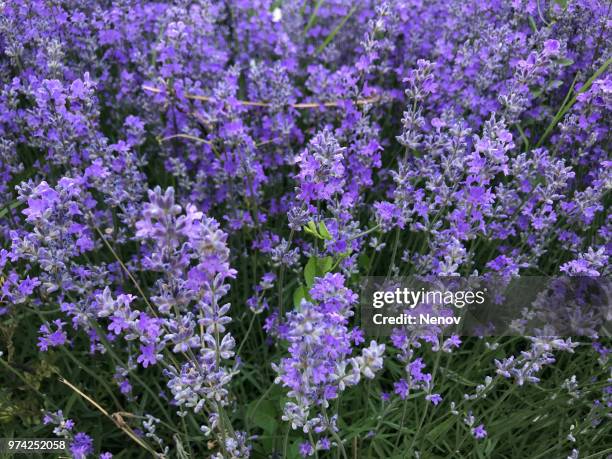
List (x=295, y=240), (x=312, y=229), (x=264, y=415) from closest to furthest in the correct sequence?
(x=312, y=229)
(x=264, y=415)
(x=295, y=240)

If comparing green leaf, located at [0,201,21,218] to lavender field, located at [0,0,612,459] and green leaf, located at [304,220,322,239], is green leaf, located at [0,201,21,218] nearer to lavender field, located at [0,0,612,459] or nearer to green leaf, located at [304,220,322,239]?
lavender field, located at [0,0,612,459]

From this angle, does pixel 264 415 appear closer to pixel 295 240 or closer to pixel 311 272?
pixel 311 272

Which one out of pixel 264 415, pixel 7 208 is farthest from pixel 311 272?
pixel 7 208

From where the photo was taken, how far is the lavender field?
1.62m

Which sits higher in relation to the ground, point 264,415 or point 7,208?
point 7,208

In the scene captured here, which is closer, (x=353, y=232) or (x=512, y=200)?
(x=353, y=232)

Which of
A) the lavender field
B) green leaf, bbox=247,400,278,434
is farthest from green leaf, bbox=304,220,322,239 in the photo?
green leaf, bbox=247,400,278,434

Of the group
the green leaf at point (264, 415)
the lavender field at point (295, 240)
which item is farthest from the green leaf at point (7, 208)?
the green leaf at point (264, 415)

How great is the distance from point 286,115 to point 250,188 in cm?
67

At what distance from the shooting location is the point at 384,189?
9.64 feet

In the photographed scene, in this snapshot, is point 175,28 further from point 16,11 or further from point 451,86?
point 451,86

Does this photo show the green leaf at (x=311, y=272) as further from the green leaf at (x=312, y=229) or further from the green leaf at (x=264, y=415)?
the green leaf at (x=264, y=415)

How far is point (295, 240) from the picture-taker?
105 inches

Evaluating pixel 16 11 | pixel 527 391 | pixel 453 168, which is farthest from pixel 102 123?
pixel 527 391
